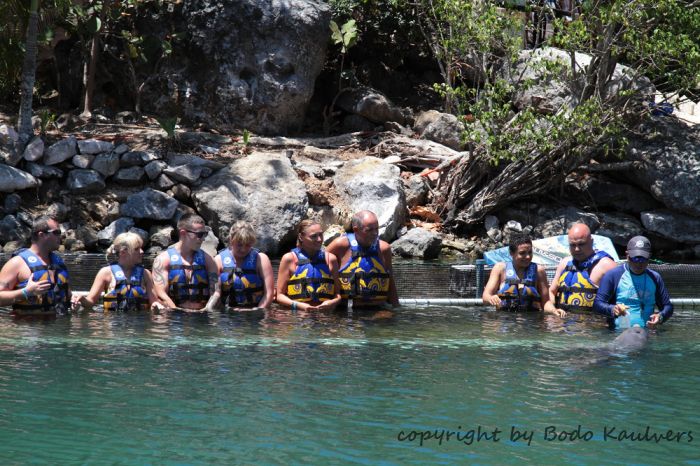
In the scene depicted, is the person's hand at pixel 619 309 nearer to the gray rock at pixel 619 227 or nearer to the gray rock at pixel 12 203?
the gray rock at pixel 619 227

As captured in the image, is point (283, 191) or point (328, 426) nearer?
point (328, 426)

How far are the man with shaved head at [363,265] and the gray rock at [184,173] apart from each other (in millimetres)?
8718

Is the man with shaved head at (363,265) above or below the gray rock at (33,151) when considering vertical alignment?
below

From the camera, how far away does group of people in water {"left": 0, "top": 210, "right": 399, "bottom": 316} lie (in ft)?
29.3

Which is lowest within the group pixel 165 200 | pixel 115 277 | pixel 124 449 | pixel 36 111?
pixel 124 449

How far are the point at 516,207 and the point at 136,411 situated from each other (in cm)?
1469

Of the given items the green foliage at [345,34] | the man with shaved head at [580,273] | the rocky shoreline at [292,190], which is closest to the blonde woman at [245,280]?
the man with shaved head at [580,273]

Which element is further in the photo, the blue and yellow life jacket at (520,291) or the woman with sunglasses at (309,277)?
the blue and yellow life jacket at (520,291)

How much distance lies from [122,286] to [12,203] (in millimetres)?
9316

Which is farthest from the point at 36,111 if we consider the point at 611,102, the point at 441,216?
the point at 611,102

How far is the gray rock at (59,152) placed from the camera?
1848 cm

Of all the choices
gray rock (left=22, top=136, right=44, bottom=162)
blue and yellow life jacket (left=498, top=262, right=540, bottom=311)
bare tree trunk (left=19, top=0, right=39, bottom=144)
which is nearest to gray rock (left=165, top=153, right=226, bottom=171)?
gray rock (left=22, top=136, right=44, bottom=162)

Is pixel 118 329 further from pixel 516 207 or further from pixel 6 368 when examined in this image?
pixel 516 207

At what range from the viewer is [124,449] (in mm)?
5410
